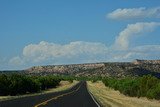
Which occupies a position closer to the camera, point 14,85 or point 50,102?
point 50,102

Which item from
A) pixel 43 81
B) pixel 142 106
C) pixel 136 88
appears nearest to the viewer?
pixel 142 106

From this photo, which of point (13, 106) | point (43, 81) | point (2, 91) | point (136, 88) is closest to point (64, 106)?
point (13, 106)

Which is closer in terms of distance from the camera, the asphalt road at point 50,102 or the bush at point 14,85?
the asphalt road at point 50,102

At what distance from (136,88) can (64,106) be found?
2404 inches

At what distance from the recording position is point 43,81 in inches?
5325

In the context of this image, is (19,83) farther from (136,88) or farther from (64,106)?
(64,106)

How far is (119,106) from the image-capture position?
40.3 m

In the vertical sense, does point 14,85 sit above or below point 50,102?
above

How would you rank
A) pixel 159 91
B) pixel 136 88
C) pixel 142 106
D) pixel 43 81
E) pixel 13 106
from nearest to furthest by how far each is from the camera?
pixel 13 106, pixel 142 106, pixel 159 91, pixel 136 88, pixel 43 81

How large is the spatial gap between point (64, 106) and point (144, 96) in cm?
4950

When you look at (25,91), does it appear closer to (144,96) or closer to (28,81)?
(28,81)

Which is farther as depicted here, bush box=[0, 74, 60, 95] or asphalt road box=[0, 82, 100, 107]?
bush box=[0, 74, 60, 95]

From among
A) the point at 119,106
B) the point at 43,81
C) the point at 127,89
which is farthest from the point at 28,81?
the point at 119,106

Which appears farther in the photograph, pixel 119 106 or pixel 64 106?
pixel 119 106
